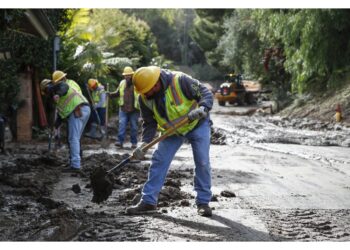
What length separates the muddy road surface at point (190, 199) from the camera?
16.3 ft

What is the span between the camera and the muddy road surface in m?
4.97

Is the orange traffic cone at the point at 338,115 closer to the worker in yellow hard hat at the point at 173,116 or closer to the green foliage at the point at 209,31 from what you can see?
the worker in yellow hard hat at the point at 173,116

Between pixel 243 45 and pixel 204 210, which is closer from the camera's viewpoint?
pixel 204 210

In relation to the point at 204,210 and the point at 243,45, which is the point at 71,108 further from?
the point at 243,45

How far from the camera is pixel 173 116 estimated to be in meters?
5.73

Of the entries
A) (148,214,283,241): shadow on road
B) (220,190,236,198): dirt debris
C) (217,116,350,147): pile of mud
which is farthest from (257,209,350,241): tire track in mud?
(217,116,350,147): pile of mud

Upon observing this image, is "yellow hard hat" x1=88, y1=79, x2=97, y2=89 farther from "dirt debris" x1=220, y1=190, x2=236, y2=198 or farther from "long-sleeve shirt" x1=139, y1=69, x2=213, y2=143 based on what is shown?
"long-sleeve shirt" x1=139, y1=69, x2=213, y2=143

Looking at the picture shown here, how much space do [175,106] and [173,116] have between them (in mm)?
105

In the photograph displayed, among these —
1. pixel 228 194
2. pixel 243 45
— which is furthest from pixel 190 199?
pixel 243 45

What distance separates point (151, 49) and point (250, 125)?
14.8 meters

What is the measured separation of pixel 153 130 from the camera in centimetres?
607

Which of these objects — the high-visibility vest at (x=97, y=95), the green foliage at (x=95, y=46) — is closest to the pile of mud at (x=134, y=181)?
the high-visibility vest at (x=97, y=95)

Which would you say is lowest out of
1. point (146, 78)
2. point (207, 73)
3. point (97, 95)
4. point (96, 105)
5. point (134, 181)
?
point (134, 181)

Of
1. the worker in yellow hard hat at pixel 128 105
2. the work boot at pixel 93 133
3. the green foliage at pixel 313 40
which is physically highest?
the green foliage at pixel 313 40
